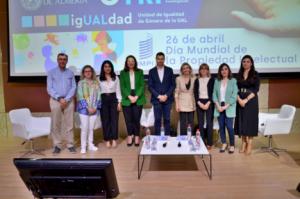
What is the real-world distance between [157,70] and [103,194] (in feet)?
11.6

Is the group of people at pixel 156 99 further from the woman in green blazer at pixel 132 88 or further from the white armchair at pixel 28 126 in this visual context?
the white armchair at pixel 28 126

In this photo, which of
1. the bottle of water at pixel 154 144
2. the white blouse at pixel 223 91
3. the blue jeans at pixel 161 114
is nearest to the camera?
the bottle of water at pixel 154 144

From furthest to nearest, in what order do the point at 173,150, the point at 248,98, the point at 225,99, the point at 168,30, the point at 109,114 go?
the point at 168,30
the point at 109,114
the point at 225,99
the point at 248,98
the point at 173,150

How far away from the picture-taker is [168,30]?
5.93 metres

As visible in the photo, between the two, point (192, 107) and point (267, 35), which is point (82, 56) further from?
point (267, 35)

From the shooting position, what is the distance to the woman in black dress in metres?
4.96

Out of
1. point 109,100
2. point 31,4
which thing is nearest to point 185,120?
point 109,100

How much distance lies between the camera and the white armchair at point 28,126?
513cm

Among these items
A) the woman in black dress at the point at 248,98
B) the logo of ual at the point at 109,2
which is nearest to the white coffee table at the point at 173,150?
the woman in black dress at the point at 248,98

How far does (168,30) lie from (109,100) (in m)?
1.58

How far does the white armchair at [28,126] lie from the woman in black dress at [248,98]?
Answer: 9.57 feet

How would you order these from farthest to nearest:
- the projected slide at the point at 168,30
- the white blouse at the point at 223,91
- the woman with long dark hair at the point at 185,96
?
the projected slide at the point at 168,30 → the woman with long dark hair at the point at 185,96 → the white blouse at the point at 223,91

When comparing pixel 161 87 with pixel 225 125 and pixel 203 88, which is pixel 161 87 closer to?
pixel 203 88

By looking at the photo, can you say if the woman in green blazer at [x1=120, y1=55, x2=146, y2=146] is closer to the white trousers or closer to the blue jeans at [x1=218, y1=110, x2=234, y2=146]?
the white trousers
